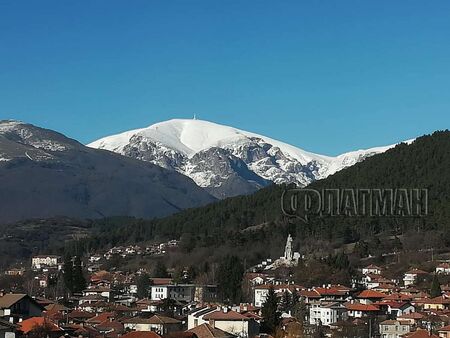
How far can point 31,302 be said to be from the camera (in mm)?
45031

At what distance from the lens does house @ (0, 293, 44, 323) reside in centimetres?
4228

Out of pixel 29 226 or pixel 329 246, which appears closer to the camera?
pixel 329 246

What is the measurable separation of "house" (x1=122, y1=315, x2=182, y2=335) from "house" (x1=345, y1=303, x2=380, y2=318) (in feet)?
48.1

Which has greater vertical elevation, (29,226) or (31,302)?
(29,226)

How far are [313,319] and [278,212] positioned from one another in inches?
2414

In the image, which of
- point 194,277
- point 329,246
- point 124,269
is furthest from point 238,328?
point 124,269

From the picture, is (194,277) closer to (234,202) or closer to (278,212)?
(278,212)

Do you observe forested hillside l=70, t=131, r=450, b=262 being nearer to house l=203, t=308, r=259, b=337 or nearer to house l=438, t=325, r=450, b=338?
house l=438, t=325, r=450, b=338

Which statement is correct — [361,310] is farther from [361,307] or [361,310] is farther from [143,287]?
[143,287]

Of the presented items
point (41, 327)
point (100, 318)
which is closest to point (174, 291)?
point (100, 318)

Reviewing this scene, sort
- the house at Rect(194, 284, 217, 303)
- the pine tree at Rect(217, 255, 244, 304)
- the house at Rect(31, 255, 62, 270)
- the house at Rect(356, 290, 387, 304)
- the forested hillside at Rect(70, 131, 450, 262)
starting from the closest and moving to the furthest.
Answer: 1. the house at Rect(356, 290, 387, 304)
2. the pine tree at Rect(217, 255, 244, 304)
3. the house at Rect(194, 284, 217, 303)
4. the forested hillside at Rect(70, 131, 450, 262)
5. the house at Rect(31, 255, 62, 270)

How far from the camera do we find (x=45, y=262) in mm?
124062

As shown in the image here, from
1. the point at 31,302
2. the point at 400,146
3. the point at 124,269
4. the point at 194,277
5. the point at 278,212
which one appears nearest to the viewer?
the point at 31,302

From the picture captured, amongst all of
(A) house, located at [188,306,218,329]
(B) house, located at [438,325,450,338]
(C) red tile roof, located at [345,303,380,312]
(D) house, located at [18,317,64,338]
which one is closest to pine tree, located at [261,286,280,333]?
(A) house, located at [188,306,218,329]
